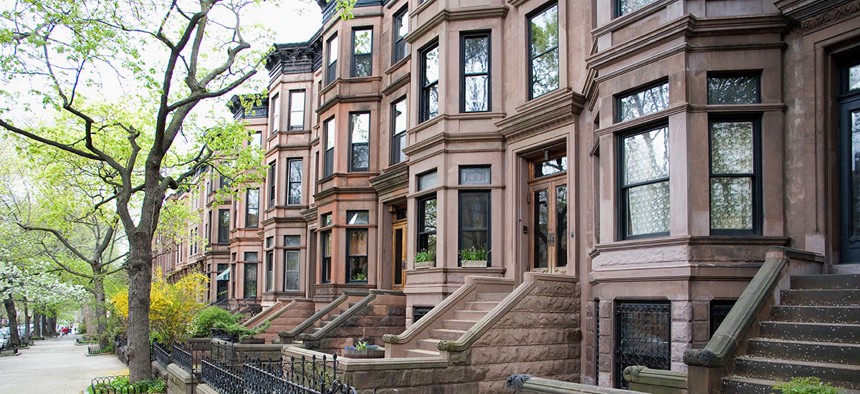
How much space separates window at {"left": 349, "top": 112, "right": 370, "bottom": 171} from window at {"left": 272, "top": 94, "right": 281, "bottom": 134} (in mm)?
9028

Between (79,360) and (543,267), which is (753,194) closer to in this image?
(543,267)

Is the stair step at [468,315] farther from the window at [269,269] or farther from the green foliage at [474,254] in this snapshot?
the window at [269,269]

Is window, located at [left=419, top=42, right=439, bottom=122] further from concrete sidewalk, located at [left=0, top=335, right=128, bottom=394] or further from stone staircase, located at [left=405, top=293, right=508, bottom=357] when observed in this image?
concrete sidewalk, located at [left=0, top=335, right=128, bottom=394]

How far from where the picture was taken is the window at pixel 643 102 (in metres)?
10.8

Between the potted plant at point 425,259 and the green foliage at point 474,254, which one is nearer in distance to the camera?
the green foliage at point 474,254

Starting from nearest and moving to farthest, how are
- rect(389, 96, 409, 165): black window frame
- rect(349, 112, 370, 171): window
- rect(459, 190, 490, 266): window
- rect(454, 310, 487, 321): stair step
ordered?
rect(454, 310, 487, 321): stair step → rect(459, 190, 490, 266): window → rect(389, 96, 409, 165): black window frame → rect(349, 112, 370, 171): window

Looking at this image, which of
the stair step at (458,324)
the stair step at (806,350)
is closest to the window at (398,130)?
the stair step at (458,324)

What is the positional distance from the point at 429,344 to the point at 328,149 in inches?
496

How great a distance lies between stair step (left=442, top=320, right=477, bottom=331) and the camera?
14.0 metres

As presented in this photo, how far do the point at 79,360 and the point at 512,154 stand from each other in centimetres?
2665

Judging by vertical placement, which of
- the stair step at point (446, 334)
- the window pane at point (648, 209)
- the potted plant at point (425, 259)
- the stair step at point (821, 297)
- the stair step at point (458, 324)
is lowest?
the stair step at point (446, 334)

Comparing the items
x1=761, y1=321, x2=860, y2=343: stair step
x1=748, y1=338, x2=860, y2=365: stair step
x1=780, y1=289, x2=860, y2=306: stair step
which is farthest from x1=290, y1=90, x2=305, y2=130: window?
x1=748, y1=338, x2=860, y2=365: stair step

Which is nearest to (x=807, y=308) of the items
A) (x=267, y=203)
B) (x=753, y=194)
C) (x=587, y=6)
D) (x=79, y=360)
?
(x=753, y=194)

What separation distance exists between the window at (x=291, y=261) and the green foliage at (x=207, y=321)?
6.19 m
